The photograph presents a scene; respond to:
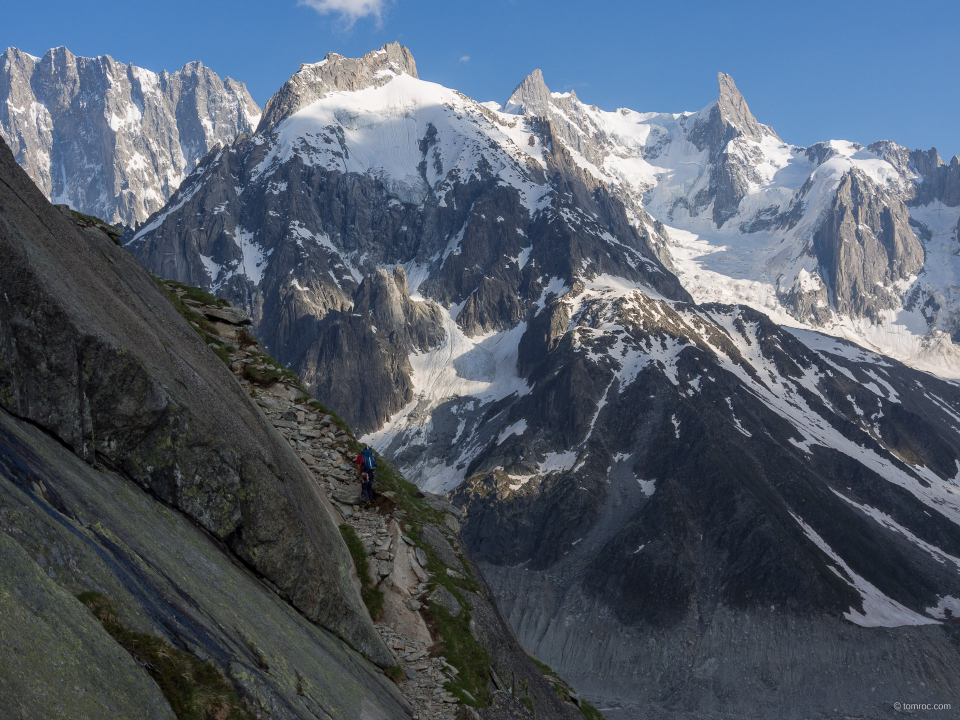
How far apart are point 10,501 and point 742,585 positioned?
17857 centimetres

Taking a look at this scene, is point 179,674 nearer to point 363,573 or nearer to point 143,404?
point 143,404

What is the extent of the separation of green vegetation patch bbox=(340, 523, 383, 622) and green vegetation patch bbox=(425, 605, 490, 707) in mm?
1992

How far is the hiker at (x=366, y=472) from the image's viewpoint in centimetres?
2778

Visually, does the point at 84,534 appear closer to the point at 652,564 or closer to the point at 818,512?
the point at 652,564

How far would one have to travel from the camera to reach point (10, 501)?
1024 centimetres

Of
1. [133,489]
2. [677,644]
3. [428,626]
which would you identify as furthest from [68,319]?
[677,644]

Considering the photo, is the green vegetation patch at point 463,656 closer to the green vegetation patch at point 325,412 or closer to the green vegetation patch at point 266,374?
the green vegetation patch at point 325,412

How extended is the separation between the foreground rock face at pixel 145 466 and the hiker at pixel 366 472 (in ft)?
20.5

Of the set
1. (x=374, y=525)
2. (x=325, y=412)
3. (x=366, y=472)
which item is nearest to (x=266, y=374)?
(x=325, y=412)

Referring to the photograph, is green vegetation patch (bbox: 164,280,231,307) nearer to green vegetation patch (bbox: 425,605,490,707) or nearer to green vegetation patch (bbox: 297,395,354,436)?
green vegetation patch (bbox: 297,395,354,436)

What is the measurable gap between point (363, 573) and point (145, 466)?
35.4 feet

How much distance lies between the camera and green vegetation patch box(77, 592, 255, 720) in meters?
10.7

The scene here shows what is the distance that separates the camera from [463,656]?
78.0 ft

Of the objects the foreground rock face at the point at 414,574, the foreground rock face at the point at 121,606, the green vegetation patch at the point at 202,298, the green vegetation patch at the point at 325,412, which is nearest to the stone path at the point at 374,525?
the foreground rock face at the point at 414,574
